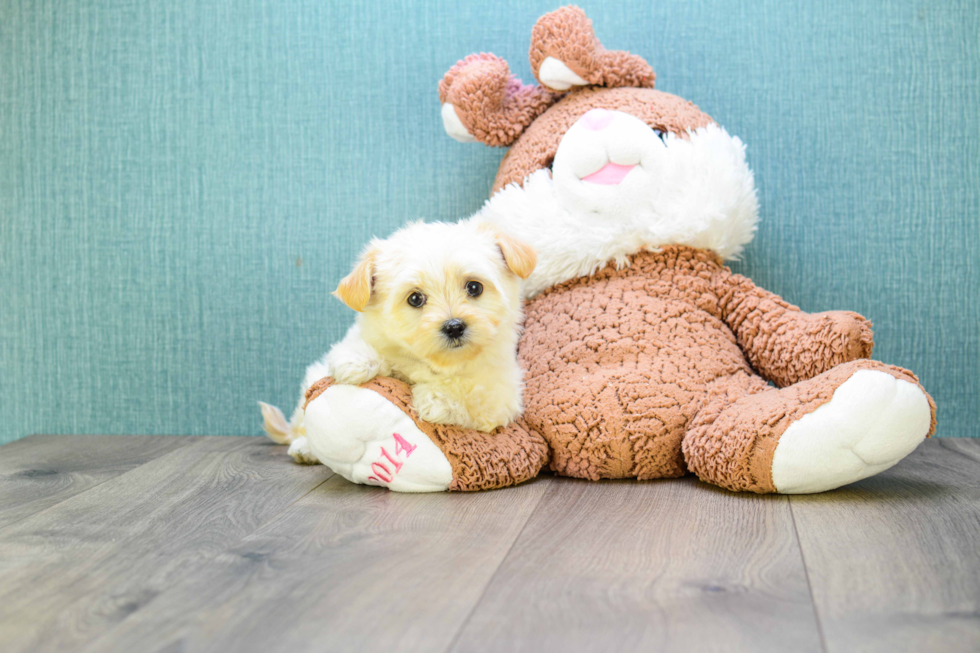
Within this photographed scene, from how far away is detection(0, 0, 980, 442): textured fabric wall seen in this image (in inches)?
69.4

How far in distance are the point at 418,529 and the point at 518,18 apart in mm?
1292

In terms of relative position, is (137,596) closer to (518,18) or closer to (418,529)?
(418,529)

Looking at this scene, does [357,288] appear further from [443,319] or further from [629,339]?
[629,339]

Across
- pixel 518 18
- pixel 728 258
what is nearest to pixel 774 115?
pixel 728 258

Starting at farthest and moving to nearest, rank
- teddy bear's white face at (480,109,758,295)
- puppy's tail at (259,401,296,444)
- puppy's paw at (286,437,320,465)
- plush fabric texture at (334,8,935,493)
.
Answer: puppy's tail at (259,401,296,444), puppy's paw at (286,437,320,465), teddy bear's white face at (480,109,758,295), plush fabric texture at (334,8,935,493)

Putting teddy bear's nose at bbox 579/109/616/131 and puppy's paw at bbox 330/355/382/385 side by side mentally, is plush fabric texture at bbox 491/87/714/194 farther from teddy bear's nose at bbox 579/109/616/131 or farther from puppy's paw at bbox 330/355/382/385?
puppy's paw at bbox 330/355/382/385

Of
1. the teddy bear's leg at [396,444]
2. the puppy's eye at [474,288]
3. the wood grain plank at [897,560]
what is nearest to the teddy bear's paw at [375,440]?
the teddy bear's leg at [396,444]

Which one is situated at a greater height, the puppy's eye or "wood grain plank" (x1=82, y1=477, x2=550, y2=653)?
the puppy's eye

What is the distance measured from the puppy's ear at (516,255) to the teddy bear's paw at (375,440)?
0.31 meters

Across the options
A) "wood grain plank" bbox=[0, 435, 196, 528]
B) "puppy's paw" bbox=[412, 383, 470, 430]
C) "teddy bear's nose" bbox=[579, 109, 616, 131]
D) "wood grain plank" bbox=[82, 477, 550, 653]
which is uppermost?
"teddy bear's nose" bbox=[579, 109, 616, 131]

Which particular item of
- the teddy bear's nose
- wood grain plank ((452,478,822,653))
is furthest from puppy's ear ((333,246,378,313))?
the teddy bear's nose

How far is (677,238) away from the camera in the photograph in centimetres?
150

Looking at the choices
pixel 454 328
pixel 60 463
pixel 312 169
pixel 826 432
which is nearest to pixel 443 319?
pixel 454 328

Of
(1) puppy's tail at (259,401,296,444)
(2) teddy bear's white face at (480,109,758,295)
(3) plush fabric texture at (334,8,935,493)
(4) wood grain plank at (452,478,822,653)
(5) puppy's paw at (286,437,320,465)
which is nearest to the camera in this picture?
(4) wood grain plank at (452,478,822,653)
